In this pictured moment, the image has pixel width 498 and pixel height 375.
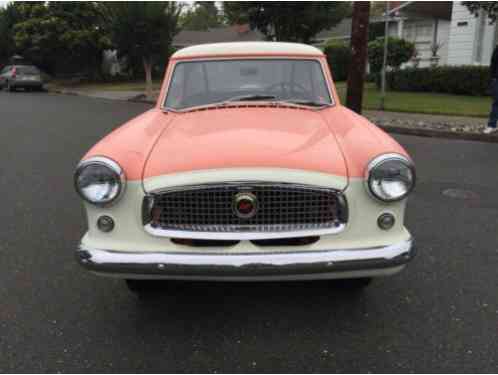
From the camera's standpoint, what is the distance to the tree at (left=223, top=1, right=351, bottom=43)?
16.5 metres

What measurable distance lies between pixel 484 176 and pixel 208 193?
4.96 metres

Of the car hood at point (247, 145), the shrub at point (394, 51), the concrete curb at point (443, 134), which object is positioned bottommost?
the concrete curb at point (443, 134)

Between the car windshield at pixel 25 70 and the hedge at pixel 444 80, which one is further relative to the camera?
the car windshield at pixel 25 70

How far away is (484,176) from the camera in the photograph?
6133 millimetres

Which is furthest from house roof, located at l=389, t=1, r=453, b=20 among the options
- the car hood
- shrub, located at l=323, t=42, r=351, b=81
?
the car hood

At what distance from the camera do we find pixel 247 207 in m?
2.47

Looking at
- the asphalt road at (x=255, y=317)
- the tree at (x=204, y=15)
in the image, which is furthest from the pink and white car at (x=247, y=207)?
the tree at (x=204, y=15)

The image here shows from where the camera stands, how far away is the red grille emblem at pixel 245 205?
245cm

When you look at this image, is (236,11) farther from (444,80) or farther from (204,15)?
(204,15)

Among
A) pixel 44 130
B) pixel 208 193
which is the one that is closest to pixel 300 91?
pixel 208 193

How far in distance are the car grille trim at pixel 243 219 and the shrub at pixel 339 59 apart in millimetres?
24410

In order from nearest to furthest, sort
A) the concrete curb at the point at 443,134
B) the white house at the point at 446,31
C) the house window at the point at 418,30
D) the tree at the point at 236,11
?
1. the concrete curb at the point at 443,134
2. the tree at the point at 236,11
3. the white house at the point at 446,31
4. the house window at the point at 418,30

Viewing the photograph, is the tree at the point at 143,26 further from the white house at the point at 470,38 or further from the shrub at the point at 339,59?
the white house at the point at 470,38

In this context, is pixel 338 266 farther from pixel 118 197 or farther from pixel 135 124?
pixel 135 124
